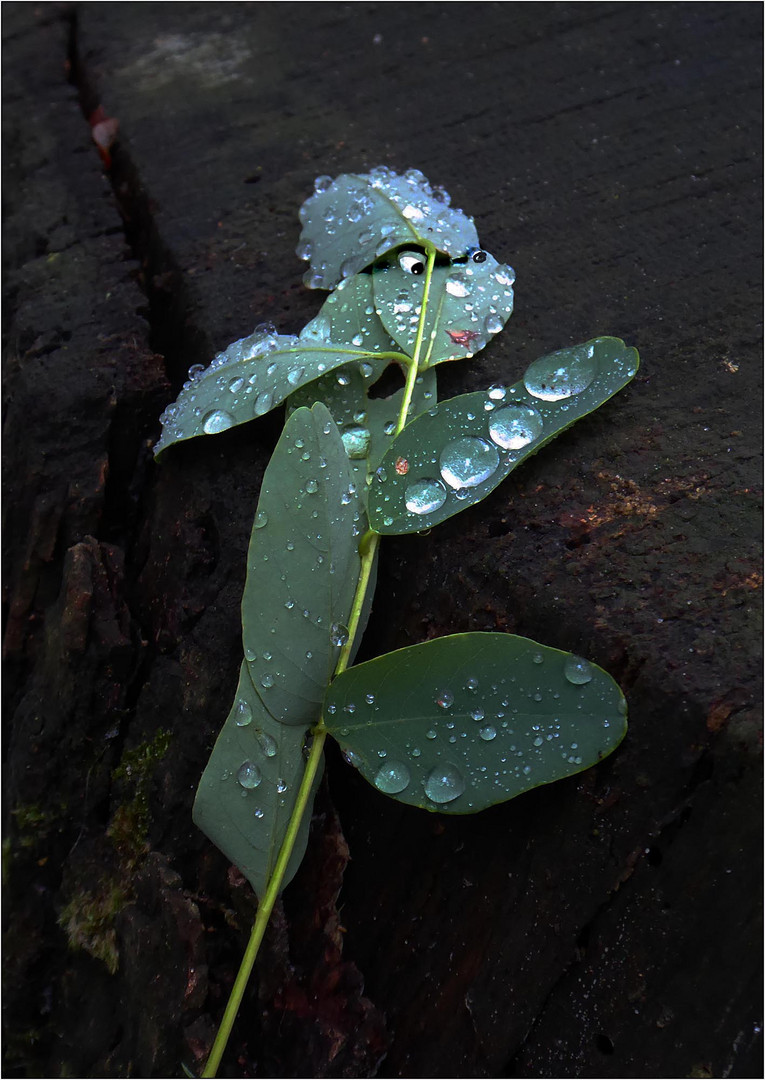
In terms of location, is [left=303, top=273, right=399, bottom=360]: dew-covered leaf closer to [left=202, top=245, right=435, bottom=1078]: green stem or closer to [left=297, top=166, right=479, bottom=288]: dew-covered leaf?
[left=297, top=166, right=479, bottom=288]: dew-covered leaf

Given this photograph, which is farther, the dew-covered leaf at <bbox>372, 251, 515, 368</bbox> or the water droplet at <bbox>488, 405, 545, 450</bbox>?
→ the dew-covered leaf at <bbox>372, 251, 515, 368</bbox>

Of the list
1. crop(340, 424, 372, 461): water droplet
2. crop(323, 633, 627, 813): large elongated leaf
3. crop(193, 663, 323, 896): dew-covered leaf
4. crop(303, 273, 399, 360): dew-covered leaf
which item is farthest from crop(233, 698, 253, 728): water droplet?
crop(303, 273, 399, 360): dew-covered leaf

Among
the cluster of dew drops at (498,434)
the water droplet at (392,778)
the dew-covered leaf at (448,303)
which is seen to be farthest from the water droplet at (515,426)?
the water droplet at (392,778)

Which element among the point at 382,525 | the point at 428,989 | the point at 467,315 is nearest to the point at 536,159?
the point at 467,315

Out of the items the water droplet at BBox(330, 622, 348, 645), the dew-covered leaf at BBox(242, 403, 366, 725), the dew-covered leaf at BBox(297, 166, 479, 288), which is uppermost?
the dew-covered leaf at BBox(297, 166, 479, 288)

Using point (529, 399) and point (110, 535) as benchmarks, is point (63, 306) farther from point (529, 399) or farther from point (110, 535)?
point (529, 399)

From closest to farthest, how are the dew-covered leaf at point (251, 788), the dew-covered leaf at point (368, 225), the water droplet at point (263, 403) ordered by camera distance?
1. the dew-covered leaf at point (251, 788)
2. the water droplet at point (263, 403)
3. the dew-covered leaf at point (368, 225)

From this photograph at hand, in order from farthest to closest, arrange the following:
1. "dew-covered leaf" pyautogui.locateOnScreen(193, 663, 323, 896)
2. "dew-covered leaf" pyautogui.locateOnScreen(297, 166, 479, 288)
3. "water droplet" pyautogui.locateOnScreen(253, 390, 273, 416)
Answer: "dew-covered leaf" pyautogui.locateOnScreen(297, 166, 479, 288)
"water droplet" pyautogui.locateOnScreen(253, 390, 273, 416)
"dew-covered leaf" pyautogui.locateOnScreen(193, 663, 323, 896)

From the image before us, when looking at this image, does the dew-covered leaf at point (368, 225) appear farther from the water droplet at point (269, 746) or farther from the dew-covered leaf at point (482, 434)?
the water droplet at point (269, 746)
